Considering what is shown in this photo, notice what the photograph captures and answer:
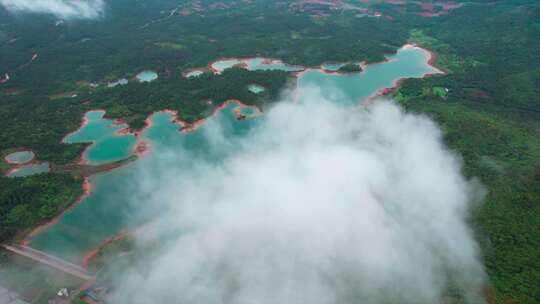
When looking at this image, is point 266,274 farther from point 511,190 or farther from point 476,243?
point 511,190

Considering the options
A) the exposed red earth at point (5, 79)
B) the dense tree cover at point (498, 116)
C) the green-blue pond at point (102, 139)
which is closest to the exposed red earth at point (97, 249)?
the green-blue pond at point (102, 139)

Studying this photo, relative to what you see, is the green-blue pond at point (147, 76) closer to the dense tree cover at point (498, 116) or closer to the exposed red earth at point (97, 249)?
the exposed red earth at point (97, 249)

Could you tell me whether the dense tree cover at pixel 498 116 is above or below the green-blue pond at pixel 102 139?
above

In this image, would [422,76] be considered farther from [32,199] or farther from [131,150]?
[32,199]

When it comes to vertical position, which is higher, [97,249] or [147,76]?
[147,76]

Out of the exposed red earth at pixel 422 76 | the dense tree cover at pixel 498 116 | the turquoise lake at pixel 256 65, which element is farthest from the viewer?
the turquoise lake at pixel 256 65

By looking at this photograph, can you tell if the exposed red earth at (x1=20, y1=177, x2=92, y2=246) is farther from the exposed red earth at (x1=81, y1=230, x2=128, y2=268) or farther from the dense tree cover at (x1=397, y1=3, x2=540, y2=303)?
the dense tree cover at (x1=397, y1=3, x2=540, y2=303)

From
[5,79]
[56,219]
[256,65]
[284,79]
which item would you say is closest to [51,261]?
[56,219]
